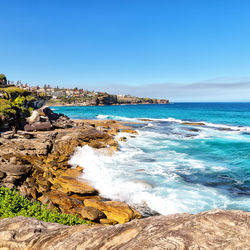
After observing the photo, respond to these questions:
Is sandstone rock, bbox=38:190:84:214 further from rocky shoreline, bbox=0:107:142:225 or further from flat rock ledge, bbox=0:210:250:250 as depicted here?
flat rock ledge, bbox=0:210:250:250

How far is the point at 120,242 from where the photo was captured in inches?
207

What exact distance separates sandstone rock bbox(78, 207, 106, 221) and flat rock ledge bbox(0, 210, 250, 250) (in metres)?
6.11

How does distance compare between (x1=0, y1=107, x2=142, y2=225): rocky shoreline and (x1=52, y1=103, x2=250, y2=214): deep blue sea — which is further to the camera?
(x1=52, y1=103, x2=250, y2=214): deep blue sea

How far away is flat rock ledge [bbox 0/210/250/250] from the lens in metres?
4.70

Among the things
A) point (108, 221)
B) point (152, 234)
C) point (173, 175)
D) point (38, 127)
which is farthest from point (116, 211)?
point (38, 127)

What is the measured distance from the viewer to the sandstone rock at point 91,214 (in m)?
12.3

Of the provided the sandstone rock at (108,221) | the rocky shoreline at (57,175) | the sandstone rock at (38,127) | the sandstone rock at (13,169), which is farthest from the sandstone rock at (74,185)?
the sandstone rock at (38,127)

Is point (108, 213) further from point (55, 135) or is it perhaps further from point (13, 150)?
point (55, 135)

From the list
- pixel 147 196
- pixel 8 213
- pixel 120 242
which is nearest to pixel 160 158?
pixel 147 196

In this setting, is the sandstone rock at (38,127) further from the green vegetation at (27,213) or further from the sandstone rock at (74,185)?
the green vegetation at (27,213)

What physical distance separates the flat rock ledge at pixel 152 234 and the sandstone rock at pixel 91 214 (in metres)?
6.11

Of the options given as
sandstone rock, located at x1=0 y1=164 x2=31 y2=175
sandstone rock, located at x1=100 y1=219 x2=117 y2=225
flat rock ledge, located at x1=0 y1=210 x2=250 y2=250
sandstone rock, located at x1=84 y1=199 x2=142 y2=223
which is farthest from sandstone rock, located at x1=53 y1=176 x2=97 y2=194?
flat rock ledge, located at x1=0 y1=210 x2=250 y2=250

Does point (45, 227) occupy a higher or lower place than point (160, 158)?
higher

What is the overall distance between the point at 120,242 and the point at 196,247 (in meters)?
1.97
